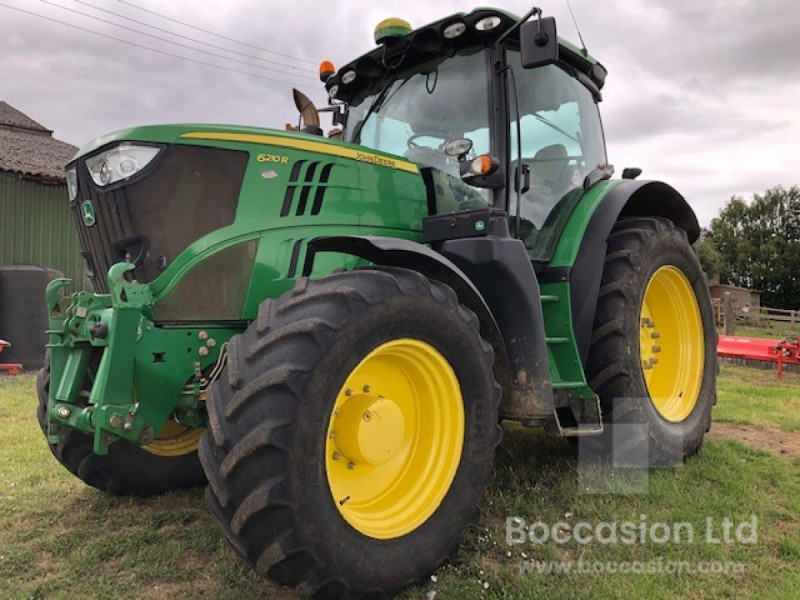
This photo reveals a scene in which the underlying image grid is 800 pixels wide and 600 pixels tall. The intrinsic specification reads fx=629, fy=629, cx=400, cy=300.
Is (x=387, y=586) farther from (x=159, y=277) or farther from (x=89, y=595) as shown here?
(x=159, y=277)

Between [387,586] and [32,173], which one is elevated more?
[32,173]

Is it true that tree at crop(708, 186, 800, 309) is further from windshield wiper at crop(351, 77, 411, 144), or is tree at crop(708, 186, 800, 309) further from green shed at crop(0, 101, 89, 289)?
windshield wiper at crop(351, 77, 411, 144)

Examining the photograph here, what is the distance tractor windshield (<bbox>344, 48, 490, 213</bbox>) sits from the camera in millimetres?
3572

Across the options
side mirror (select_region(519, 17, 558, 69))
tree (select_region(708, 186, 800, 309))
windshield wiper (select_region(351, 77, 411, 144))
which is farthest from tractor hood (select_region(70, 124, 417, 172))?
tree (select_region(708, 186, 800, 309))

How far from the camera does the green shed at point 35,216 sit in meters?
12.6

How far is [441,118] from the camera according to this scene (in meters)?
3.67

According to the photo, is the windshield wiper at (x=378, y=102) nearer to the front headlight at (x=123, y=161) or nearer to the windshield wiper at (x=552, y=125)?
the windshield wiper at (x=552, y=125)

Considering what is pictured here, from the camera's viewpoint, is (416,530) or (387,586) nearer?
(387,586)

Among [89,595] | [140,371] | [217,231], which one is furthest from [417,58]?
[89,595]

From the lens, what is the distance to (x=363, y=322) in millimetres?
2344

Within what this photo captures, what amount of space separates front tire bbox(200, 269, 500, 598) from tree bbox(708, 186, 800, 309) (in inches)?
2051

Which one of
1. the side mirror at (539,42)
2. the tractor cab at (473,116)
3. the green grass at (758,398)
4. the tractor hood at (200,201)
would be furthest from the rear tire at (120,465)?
the green grass at (758,398)

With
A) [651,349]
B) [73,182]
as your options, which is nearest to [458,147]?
[73,182]

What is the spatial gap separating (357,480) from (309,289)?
84 cm
